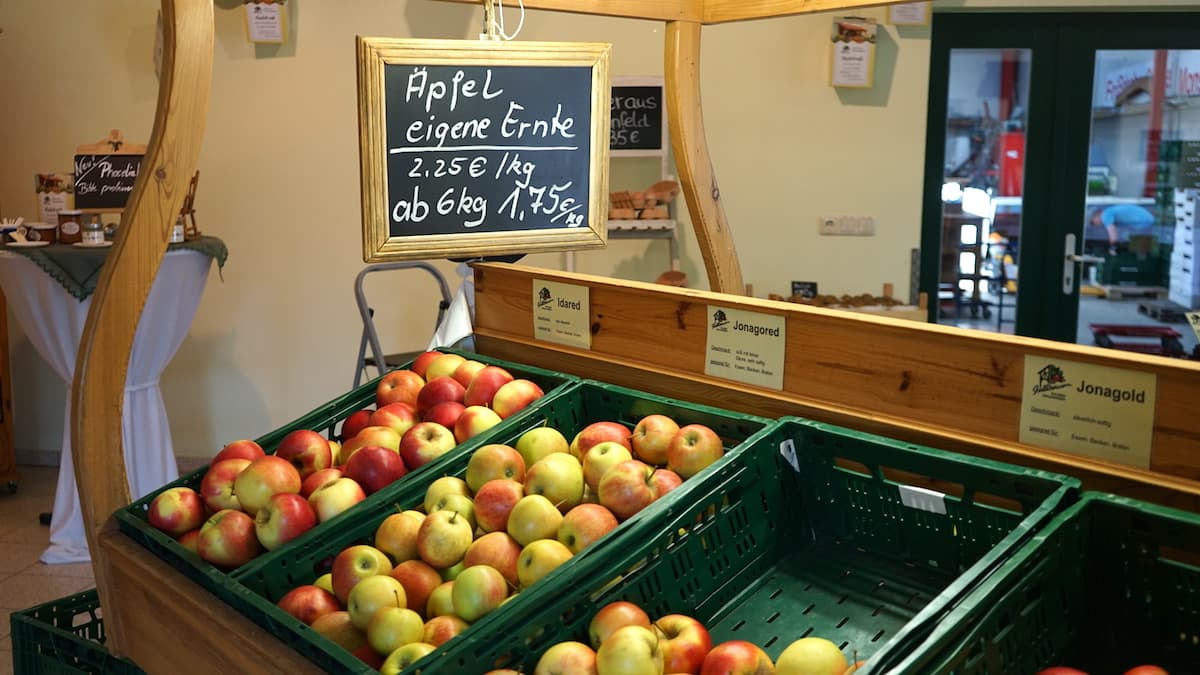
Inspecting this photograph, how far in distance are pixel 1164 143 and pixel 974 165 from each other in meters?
0.87

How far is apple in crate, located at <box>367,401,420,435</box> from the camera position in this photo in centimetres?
201

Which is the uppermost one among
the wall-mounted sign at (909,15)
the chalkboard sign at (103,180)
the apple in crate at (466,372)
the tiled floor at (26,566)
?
the wall-mounted sign at (909,15)

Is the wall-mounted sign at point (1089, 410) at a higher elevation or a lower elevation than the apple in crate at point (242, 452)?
higher

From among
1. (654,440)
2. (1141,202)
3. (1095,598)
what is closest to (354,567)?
(654,440)

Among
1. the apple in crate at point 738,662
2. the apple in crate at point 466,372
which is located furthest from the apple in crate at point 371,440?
the apple in crate at point 738,662

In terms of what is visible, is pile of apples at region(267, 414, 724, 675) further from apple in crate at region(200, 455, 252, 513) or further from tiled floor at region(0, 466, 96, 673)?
tiled floor at region(0, 466, 96, 673)

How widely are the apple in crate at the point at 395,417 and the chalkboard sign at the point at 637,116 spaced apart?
315cm

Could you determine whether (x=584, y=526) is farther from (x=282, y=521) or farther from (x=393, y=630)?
(x=282, y=521)

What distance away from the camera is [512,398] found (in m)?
2.00

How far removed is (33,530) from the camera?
183 inches

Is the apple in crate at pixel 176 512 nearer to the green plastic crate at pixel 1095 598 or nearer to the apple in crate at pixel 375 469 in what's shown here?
the apple in crate at pixel 375 469

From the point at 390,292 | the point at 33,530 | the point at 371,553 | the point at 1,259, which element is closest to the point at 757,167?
the point at 390,292

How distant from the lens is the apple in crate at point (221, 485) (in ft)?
5.98

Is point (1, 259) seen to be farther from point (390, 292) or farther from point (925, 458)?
point (925, 458)
